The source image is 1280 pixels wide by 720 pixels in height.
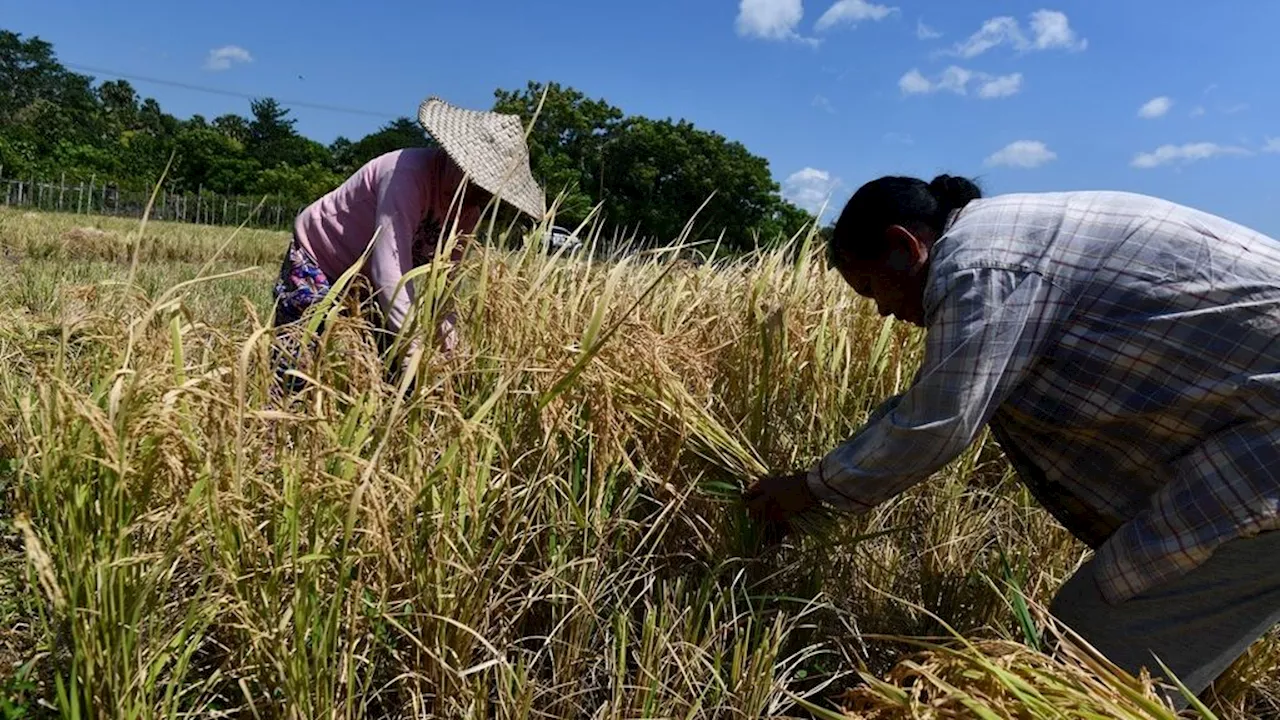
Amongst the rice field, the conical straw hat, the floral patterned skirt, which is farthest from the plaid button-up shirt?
the floral patterned skirt

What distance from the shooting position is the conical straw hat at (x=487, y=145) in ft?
6.59

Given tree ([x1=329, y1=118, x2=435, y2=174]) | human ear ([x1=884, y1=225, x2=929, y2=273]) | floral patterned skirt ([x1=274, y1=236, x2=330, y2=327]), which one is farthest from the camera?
tree ([x1=329, y1=118, x2=435, y2=174])

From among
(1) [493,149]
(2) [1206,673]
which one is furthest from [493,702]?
(1) [493,149]

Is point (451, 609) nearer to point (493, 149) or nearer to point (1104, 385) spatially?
point (1104, 385)

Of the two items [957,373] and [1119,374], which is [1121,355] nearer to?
[1119,374]

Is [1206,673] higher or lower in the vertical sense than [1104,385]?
lower

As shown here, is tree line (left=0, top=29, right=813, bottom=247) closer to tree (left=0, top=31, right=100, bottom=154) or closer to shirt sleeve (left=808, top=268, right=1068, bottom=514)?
tree (left=0, top=31, right=100, bottom=154)

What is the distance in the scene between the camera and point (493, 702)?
Answer: 4.23 ft

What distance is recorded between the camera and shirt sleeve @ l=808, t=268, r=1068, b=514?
1251 millimetres

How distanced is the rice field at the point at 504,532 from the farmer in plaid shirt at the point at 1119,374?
→ 0.73 ft

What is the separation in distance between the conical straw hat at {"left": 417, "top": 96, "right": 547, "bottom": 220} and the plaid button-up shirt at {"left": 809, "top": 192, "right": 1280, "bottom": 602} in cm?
109

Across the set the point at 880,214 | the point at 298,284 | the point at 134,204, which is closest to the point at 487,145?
the point at 298,284

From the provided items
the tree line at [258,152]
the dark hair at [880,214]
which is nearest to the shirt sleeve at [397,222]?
the dark hair at [880,214]

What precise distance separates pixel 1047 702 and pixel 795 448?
3.11 feet
